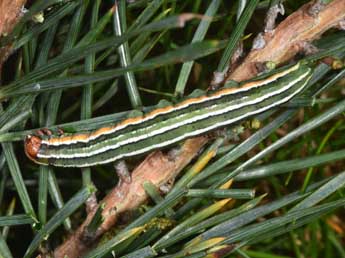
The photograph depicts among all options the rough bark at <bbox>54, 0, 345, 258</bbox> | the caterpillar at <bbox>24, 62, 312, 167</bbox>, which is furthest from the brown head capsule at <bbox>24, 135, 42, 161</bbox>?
the rough bark at <bbox>54, 0, 345, 258</bbox>

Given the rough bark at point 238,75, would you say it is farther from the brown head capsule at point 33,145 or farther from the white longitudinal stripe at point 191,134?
the brown head capsule at point 33,145

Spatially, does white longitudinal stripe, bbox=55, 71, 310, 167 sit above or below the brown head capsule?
below

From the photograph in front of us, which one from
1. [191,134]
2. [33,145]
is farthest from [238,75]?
[33,145]

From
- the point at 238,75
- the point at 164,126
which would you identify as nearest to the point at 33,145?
the point at 164,126

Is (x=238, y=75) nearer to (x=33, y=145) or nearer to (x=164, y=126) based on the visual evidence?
(x=164, y=126)

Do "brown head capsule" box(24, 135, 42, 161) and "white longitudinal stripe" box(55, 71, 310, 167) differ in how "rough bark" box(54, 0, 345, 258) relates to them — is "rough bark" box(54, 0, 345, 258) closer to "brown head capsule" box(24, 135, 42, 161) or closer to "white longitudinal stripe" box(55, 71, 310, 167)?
"white longitudinal stripe" box(55, 71, 310, 167)

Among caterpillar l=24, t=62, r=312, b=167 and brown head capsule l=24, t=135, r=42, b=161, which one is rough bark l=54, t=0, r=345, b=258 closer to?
caterpillar l=24, t=62, r=312, b=167

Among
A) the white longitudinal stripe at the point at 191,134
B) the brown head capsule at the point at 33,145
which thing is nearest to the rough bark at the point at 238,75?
the white longitudinal stripe at the point at 191,134

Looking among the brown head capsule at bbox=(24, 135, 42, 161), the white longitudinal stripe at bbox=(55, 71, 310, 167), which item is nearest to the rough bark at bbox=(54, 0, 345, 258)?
the white longitudinal stripe at bbox=(55, 71, 310, 167)

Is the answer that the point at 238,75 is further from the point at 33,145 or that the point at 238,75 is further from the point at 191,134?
the point at 33,145
